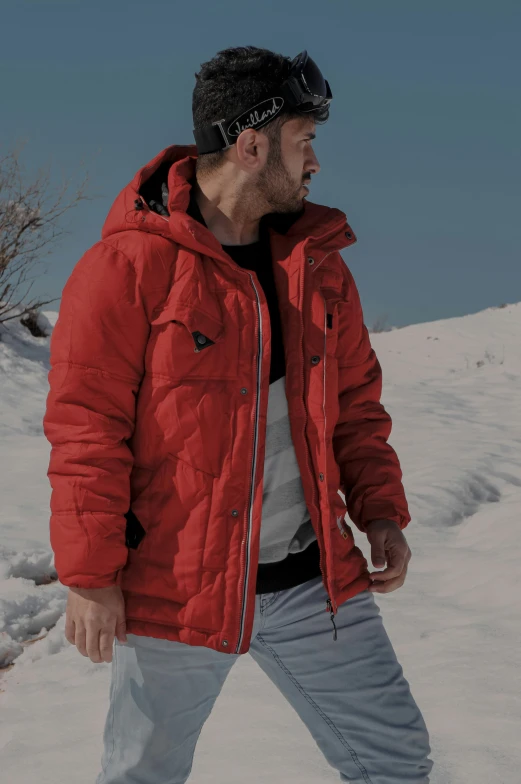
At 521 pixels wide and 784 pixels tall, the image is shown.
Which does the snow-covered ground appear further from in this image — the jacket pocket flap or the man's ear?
the man's ear

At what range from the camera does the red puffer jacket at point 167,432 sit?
1.71 meters

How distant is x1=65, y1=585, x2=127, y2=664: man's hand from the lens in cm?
170

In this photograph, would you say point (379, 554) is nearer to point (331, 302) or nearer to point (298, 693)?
point (298, 693)

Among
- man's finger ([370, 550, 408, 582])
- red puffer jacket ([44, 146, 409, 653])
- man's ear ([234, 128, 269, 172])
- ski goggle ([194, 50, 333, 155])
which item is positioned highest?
ski goggle ([194, 50, 333, 155])

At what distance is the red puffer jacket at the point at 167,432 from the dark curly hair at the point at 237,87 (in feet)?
1.10

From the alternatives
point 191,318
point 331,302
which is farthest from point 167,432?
point 331,302

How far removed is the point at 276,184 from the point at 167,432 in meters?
0.72

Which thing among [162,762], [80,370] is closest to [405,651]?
[162,762]

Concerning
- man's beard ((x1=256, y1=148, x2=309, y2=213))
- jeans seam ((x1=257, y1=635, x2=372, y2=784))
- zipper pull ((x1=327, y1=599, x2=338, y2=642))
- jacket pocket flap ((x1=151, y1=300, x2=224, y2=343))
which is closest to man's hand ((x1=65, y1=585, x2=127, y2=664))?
jeans seam ((x1=257, y1=635, x2=372, y2=784))

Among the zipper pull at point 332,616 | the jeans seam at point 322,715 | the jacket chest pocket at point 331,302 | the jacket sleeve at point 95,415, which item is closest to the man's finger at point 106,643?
the jacket sleeve at point 95,415

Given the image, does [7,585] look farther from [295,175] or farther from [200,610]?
[295,175]

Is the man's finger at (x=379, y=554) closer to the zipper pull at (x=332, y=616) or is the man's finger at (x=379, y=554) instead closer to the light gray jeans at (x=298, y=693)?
the light gray jeans at (x=298, y=693)

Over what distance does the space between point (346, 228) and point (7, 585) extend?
307 cm

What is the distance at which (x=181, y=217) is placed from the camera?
1821mm
